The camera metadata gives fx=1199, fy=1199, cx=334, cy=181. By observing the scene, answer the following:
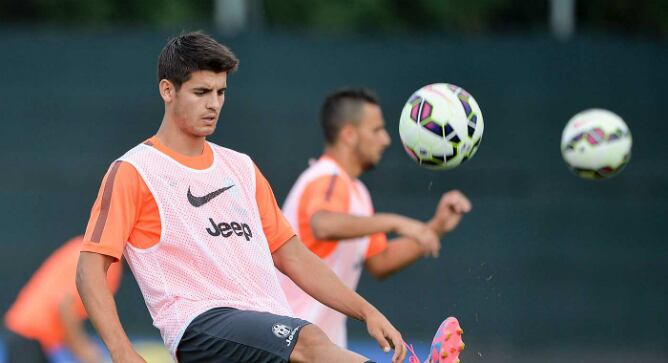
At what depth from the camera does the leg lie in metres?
4.92

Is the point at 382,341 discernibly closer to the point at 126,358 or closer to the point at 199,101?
the point at 126,358

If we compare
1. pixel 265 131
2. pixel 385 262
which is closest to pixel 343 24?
pixel 265 131

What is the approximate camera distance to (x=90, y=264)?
502cm

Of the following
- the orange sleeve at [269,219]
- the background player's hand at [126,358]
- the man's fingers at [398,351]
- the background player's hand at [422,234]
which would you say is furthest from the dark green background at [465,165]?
the background player's hand at [126,358]

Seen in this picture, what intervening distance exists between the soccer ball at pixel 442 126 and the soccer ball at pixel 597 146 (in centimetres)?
136

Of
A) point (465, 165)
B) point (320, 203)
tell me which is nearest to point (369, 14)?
point (465, 165)

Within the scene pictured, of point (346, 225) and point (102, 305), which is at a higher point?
point (346, 225)

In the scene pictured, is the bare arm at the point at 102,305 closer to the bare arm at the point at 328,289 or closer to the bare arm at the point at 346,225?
the bare arm at the point at 328,289

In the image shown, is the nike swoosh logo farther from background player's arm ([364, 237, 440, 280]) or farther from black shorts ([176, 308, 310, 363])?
background player's arm ([364, 237, 440, 280])

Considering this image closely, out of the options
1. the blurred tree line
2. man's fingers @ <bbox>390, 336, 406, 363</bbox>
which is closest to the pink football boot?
man's fingers @ <bbox>390, 336, 406, 363</bbox>

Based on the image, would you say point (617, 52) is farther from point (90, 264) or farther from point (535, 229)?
point (90, 264)

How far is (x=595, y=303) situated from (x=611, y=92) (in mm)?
2205

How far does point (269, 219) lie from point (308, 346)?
0.92 metres

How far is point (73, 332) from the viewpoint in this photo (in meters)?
8.40
